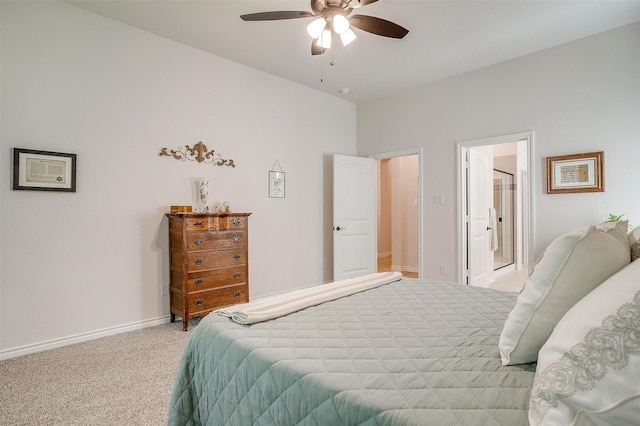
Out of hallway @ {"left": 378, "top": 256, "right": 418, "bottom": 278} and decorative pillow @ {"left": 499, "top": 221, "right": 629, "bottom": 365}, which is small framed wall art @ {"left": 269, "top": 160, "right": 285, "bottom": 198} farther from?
decorative pillow @ {"left": 499, "top": 221, "right": 629, "bottom": 365}

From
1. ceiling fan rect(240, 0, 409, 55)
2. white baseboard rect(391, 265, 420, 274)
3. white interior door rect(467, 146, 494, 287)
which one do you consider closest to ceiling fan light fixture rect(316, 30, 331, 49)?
ceiling fan rect(240, 0, 409, 55)

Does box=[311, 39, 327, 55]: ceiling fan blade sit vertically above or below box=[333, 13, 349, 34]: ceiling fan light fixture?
above

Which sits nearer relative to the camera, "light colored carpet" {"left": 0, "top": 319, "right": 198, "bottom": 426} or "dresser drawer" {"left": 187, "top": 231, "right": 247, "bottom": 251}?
"light colored carpet" {"left": 0, "top": 319, "right": 198, "bottom": 426}

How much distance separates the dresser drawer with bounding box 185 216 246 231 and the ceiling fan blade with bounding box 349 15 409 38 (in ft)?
6.98

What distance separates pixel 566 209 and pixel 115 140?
4566 millimetres

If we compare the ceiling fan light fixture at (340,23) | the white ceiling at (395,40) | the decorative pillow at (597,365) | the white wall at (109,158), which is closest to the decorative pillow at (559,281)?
the decorative pillow at (597,365)

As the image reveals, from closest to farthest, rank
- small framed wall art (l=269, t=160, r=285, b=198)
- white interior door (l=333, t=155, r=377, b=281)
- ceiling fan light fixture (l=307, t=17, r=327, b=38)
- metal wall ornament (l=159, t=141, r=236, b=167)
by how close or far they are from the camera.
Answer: ceiling fan light fixture (l=307, t=17, r=327, b=38)
metal wall ornament (l=159, t=141, r=236, b=167)
small framed wall art (l=269, t=160, r=285, b=198)
white interior door (l=333, t=155, r=377, b=281)

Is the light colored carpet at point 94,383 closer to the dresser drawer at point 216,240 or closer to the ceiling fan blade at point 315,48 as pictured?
the dresser drawer at point 216,240

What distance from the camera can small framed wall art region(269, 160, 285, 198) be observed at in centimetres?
427

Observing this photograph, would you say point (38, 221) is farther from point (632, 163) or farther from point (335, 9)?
point (632, 163)

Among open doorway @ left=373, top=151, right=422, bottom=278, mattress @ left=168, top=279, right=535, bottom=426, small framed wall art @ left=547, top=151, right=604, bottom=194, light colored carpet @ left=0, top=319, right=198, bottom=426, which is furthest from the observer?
open doorway @ left=373, top=151, right=422, bottom=278

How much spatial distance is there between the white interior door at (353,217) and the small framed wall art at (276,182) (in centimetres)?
80

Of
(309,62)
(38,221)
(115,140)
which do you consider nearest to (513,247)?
(309,62)

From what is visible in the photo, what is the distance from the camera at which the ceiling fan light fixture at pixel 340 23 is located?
2186 mm
